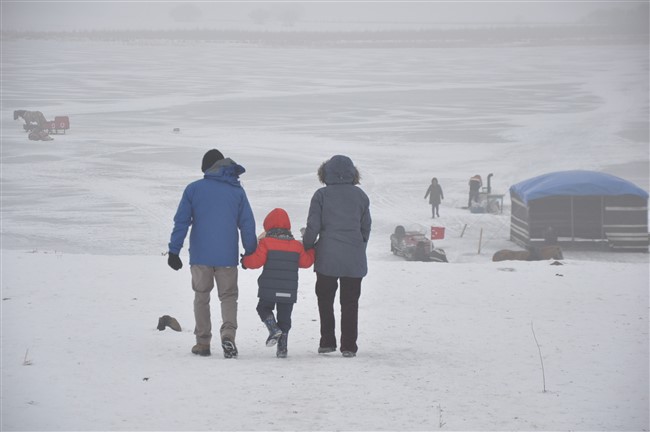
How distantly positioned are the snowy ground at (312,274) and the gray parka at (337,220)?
64cm

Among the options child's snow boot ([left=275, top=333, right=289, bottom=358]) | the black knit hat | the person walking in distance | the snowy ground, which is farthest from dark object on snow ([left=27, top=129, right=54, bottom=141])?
child's snow boot ([left=275, top=333, right=289, bottom=358])

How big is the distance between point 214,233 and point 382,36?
108m

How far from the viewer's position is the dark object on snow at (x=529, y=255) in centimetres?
1577

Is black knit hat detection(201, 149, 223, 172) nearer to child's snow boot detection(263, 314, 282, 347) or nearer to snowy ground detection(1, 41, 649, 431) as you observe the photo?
child's snow boot detection(263, 314, 282, 347)

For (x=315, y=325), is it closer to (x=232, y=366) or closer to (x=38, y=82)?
(x=232, y=366)

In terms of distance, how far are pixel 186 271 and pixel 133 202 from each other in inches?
505

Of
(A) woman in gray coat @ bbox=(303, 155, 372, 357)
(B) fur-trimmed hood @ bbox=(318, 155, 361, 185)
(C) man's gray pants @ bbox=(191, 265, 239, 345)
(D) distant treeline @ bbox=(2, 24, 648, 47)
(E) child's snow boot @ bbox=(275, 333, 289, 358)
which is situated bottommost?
(E) child's snow boot @ bbox=(275, 333, 289, 358)

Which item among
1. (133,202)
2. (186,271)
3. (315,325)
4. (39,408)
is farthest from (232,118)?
(39,408)

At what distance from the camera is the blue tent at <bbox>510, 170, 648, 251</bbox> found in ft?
62.1

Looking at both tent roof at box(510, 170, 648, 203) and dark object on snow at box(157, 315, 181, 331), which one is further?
tent roof at box(510, 170, 648, 203)

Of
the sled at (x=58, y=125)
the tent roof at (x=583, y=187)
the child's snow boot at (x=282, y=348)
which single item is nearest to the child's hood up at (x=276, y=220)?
the child's snow boot at (x=282, y=348)

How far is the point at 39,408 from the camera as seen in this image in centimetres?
495

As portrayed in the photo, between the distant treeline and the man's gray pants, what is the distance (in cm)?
8944

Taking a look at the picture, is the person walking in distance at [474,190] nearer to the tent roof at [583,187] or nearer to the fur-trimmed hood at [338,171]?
the tent roof at [583,187]
